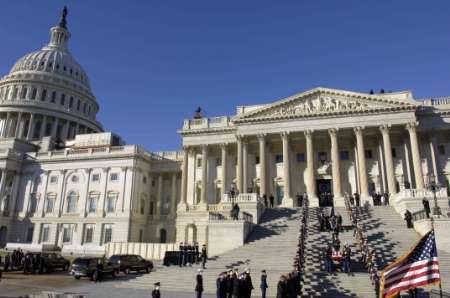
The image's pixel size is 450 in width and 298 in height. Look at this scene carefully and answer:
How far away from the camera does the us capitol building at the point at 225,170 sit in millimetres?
44281

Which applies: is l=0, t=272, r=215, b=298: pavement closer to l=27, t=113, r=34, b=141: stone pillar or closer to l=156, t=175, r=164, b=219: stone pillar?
l=156, t=175, r=164, b=219: stone pillar

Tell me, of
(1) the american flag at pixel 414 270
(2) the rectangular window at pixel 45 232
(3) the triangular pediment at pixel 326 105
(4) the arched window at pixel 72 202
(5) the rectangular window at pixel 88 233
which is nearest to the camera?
(1) the american flag at pixel 414 270

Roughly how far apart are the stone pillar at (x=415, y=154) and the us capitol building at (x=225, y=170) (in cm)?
14

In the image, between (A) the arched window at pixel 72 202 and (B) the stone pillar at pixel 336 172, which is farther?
(A) the arched window at pixel 72 202

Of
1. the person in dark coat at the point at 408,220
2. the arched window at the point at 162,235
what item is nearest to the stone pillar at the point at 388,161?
the person in dark coat at the point at 408,220

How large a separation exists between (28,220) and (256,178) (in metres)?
43.3

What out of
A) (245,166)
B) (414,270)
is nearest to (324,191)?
(245,166)

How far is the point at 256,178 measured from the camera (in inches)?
2098

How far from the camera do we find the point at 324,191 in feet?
161

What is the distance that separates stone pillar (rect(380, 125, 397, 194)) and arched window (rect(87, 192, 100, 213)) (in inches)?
1825

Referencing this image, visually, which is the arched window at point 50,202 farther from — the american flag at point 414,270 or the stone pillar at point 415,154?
the american flag at point 414,270

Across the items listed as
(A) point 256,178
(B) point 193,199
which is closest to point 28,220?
(B) point 193,199

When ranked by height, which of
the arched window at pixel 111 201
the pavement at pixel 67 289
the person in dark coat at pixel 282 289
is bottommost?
the pavement at pixel 67 289

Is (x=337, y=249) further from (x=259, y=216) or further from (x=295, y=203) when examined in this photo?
(x=295, y=203)
